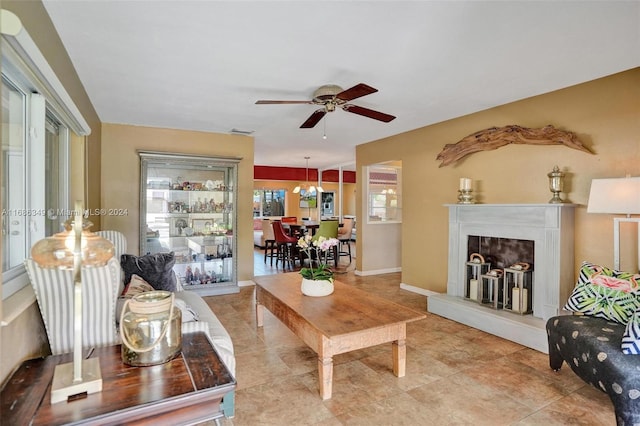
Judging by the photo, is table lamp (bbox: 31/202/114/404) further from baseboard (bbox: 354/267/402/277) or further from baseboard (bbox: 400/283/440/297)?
baseboard (bbox: 354/267/402/277)

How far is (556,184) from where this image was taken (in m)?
3.23

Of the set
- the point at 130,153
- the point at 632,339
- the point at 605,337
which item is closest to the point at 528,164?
the point at 605,337

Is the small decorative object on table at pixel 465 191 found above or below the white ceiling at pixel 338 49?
below

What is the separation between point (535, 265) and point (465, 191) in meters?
1.11

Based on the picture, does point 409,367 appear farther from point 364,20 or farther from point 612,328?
point 364,20

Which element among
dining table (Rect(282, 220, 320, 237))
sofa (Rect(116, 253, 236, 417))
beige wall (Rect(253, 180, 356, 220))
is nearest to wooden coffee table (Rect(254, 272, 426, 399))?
sofa (Rect(116, 253, 236, 417))

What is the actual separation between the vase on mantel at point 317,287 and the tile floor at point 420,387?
542 mm

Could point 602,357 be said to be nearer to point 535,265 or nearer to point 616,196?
point 616,196

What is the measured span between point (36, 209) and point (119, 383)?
1424 mm

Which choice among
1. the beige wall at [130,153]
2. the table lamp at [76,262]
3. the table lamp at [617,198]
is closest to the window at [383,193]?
the beige wall at [130,153]

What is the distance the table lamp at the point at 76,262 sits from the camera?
3.75ft

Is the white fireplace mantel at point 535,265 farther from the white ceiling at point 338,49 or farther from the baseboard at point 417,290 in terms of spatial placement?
the white ceiling at point 338,49

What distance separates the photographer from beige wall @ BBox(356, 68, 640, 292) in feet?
9.70

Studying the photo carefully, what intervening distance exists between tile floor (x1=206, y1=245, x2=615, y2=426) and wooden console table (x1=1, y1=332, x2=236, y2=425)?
957mm
